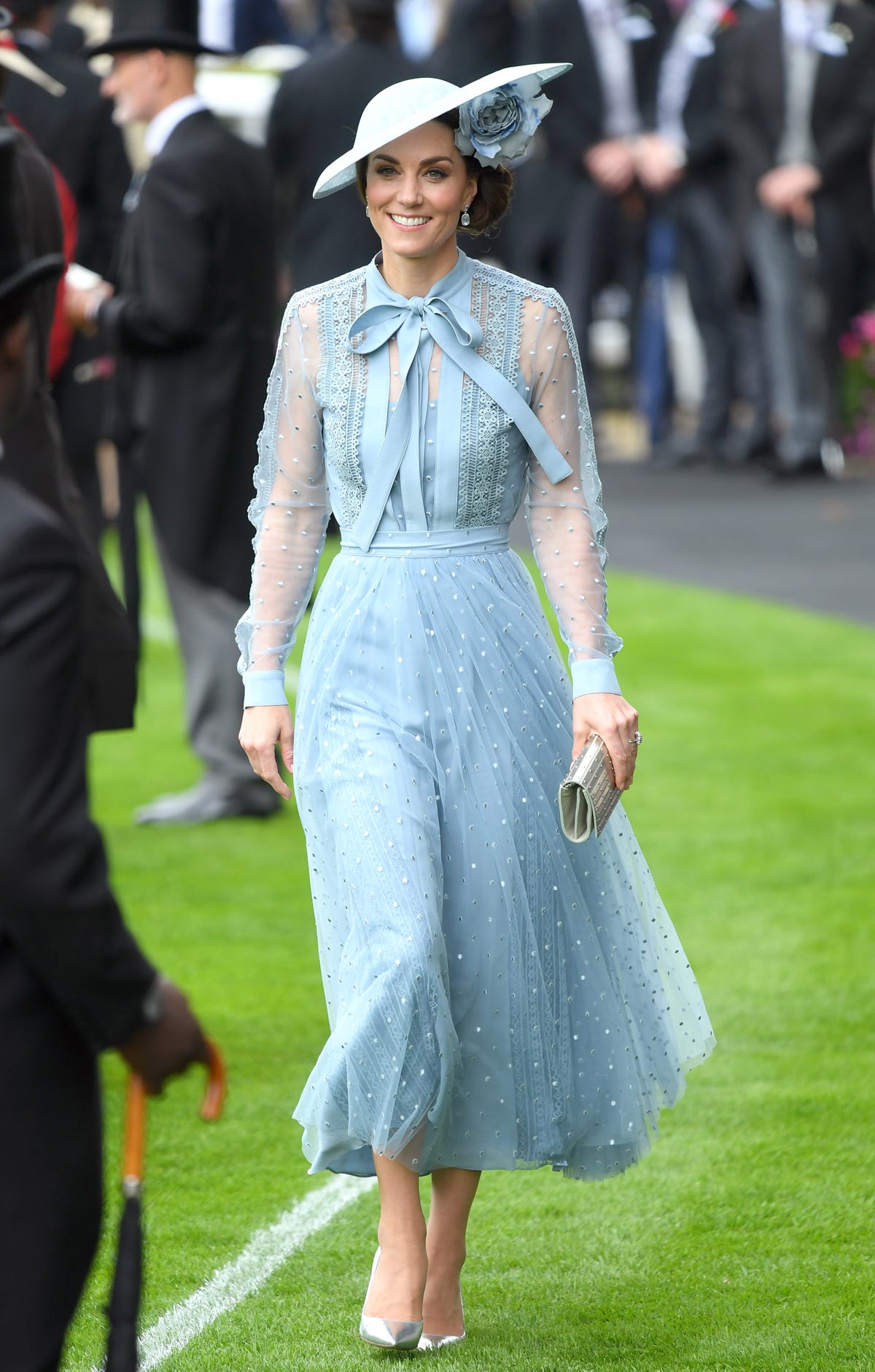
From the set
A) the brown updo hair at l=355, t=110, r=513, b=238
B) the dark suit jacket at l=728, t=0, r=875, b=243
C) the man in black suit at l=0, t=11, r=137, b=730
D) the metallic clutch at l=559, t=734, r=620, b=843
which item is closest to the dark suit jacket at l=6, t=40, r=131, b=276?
the man in black suit at l=0, t=11, r=137, b=730

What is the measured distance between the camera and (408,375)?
3697mm

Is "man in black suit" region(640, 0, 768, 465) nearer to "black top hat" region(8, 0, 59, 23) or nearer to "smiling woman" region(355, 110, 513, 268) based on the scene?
"black top hat" region(8, 0, 59, 23)

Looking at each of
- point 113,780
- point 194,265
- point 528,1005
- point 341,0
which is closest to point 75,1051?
point 528,1005

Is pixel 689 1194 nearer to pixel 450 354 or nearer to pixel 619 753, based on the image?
pixel 619 753

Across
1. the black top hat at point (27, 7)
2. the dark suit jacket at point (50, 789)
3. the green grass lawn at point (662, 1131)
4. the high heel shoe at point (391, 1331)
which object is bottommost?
the green grass lawn at point (662, 1131)

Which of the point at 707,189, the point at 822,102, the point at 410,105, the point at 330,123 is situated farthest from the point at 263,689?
the point at 707,189

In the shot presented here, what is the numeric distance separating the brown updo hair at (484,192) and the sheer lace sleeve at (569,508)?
17 centimetres

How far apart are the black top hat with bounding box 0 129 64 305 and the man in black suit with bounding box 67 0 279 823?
4294mm

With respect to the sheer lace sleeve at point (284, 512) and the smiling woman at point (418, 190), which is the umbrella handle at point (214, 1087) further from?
the smiling woman at point (418, 190)

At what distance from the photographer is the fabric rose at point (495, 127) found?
12.0 feet

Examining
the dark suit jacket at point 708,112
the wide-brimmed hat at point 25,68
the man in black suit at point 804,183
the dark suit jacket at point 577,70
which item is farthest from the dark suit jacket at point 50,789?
the dark suit jacket at point 708,112

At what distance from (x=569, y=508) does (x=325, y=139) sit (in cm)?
691

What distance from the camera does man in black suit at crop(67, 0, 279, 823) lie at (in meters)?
7.01

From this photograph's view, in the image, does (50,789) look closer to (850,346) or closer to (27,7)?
(27,7)
